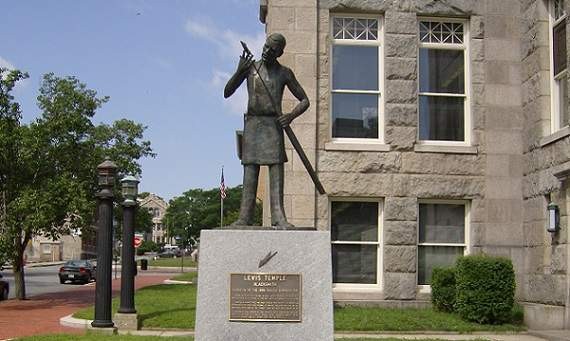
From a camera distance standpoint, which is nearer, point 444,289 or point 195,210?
point 444,289

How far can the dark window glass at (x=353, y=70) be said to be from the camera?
54.1 ft

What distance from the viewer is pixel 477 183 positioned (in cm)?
1623

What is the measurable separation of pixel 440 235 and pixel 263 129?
326 inches

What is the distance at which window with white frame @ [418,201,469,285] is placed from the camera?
53.2 ft

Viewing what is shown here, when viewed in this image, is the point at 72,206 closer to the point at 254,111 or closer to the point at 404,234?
the point at 404,234

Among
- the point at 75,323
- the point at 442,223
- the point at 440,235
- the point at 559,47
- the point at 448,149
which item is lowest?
the point at 75,323

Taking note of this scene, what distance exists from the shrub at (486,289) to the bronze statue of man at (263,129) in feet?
19.9

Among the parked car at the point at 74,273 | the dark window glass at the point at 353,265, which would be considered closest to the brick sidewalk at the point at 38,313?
the dark window glass at the point at 353,265

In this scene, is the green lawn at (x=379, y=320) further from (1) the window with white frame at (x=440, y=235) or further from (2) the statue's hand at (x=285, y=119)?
(2) the statue's hand at (x=285, y=119)

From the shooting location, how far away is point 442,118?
16.7m

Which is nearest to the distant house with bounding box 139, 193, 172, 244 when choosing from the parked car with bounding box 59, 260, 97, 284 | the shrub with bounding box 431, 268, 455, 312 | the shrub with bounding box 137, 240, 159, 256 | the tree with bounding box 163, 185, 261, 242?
the tree with bounding box 163, 185, 261, 242

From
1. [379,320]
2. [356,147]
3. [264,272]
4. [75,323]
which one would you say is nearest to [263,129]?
[264,272]

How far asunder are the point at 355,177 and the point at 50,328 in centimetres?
724

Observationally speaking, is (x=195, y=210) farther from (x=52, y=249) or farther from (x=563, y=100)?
(x=563, y=100)
